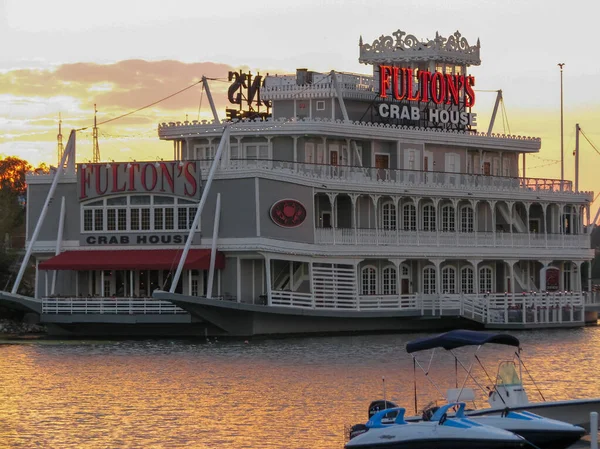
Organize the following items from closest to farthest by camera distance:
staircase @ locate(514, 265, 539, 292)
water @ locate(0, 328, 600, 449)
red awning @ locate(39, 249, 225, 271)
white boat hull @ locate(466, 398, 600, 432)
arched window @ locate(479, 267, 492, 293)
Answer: white boat hull @ locate(466, 398, 600, 432) → water @ locate(0, 328, 600, 449) → red awning @ locate(39, 249, 225, 271) → arched window @ locate(479, 267, 492, 293) → staircase @ locate(514, 265, 539, 292)

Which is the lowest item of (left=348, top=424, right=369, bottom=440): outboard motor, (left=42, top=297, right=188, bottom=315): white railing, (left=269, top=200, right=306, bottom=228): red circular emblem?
(left=348, top=424, right=369, bottom=440): outboard motor

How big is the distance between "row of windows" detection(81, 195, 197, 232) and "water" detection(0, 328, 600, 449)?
579 centimetres

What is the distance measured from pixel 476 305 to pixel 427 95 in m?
11.5

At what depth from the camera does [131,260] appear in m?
61.0

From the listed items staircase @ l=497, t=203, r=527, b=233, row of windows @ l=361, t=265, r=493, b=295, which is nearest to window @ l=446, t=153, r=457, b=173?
staircase @ l=497, t=203, r=527, b=233

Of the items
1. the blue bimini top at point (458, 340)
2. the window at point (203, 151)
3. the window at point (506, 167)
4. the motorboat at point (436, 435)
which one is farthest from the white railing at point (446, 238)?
the motorboat at point (436, 435)

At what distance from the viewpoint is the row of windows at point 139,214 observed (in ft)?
203

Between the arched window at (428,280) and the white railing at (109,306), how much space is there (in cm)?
1576

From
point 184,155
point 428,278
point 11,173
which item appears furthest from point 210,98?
point 11,173

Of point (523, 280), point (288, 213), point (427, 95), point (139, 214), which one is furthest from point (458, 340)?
point (523, 280)

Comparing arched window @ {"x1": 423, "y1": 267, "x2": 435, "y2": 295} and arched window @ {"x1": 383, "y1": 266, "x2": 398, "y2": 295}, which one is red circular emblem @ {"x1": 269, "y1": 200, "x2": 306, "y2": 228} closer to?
arched window @ {"x1": 383, "y1": 266, "x2": 398, "y2": 295}

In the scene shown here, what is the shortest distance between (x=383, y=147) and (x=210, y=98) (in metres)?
8.83

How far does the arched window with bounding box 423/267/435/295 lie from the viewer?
2778 inches

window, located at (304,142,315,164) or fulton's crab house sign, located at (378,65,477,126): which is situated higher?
fulton's crab house sign, located at (378,65,477,126)
